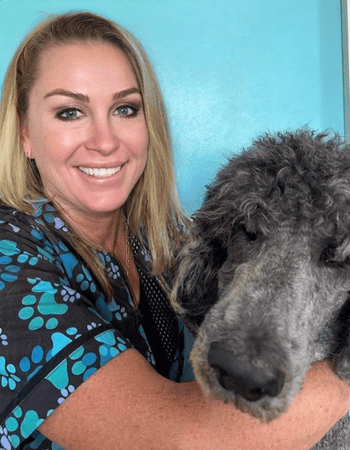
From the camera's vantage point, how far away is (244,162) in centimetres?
113

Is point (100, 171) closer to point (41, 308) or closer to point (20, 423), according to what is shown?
point (41, 308)

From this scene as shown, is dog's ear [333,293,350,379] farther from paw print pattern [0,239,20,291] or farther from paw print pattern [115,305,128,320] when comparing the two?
paw print pattern [0,239,20,291]

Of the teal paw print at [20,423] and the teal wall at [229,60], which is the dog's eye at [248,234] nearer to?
the teal paw print at [20,423]

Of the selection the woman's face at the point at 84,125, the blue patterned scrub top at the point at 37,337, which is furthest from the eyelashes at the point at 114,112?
the blue patterned scrub top at the point at 37,337

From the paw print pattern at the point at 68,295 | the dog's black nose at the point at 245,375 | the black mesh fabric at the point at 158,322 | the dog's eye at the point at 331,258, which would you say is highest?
the dog's eye at the point at 331,258

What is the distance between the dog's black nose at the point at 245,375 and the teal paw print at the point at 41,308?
321 millimetres

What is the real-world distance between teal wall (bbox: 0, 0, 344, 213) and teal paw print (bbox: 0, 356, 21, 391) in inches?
46.3

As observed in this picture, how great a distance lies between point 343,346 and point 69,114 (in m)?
0.92

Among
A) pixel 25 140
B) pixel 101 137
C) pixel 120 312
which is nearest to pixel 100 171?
pixel 101 137

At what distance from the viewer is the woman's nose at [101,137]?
1.29m

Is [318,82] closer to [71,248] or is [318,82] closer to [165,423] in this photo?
[71,248]

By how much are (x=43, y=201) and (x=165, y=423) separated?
0.70 metres

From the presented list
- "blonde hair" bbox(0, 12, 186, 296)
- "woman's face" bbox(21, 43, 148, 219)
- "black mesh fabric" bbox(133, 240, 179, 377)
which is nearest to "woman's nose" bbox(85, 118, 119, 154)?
"woman's face" bbox(21, 43, 148, 219)

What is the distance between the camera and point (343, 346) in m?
1.06
